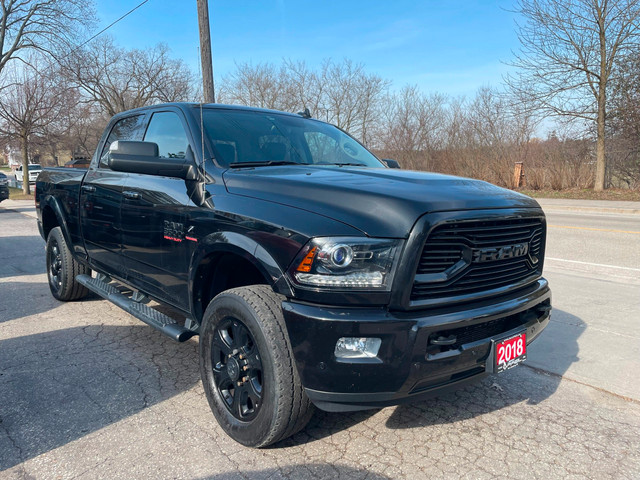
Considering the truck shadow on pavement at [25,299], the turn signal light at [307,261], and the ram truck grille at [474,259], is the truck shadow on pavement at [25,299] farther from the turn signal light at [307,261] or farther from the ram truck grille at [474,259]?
the ram truck grille at [474,259]

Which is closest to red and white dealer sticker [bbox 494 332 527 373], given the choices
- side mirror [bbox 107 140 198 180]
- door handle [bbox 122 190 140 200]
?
side mirror [bbox 107 140 198 180]

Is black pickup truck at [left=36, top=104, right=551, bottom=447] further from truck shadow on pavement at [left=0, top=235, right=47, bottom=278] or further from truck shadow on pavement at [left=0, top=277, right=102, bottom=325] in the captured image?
truck shadow on pavement at [left=0, top=235, right=47, bottom=278]

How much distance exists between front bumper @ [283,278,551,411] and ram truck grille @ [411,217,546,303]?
0.37 ft

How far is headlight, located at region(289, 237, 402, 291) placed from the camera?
7.34 ft

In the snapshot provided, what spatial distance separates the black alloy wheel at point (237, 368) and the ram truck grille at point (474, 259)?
0.95 meters

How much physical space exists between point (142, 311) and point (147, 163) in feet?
4.06

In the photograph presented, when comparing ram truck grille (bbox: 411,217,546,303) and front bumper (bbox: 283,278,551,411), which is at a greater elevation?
ram truck grille (bbox: 411,217,546,303)

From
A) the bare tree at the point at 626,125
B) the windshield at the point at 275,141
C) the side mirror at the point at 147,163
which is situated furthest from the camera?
the bare tree at the point at 626,125

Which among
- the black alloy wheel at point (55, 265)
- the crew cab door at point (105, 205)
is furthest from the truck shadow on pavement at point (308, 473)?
the black alloy wheel at point (55, 265)

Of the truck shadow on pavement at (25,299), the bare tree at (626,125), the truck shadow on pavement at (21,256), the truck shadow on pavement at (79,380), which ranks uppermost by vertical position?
the bare tree at (626,125)

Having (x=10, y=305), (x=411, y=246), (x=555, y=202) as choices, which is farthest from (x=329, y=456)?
(x=555, y=202)

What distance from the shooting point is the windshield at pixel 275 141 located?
341 cm

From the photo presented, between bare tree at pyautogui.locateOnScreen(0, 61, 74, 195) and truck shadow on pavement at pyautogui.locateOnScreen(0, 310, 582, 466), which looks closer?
truck shadow on pavement at pyautogui.locateOnScreen(0, 310, 582, 466)

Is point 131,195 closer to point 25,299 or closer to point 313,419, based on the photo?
point 313,419
